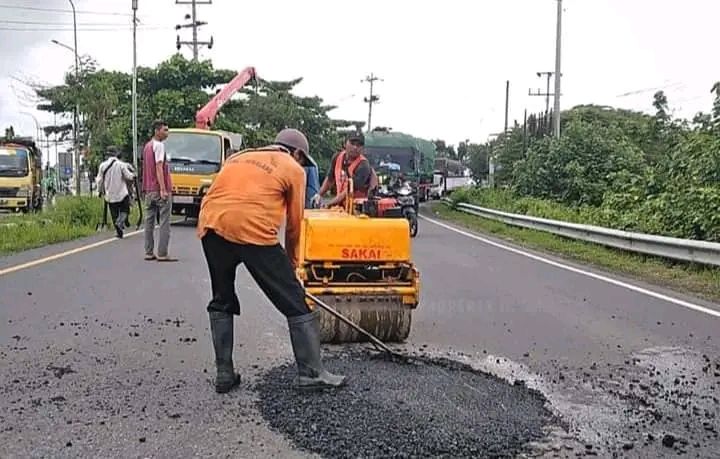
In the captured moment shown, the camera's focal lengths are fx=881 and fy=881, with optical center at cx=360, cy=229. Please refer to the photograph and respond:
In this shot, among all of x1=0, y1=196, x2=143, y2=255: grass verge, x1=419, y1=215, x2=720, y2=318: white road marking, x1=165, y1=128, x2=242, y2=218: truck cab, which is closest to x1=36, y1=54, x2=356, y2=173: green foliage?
x1=165, y1=128, x2=242, y2=218: truck cab

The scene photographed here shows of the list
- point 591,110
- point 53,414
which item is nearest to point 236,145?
point 53,414

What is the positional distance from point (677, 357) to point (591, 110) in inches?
3003

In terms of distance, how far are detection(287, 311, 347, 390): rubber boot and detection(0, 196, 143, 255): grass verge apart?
9.56 m

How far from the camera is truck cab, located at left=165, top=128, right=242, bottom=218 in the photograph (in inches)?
853

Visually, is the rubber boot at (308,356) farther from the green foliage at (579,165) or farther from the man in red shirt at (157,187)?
the green foliage at (579,165)

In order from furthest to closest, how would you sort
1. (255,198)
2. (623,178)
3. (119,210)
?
(623,178) → (119,210) → (255,198)

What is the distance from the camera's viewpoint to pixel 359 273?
6.73 metres

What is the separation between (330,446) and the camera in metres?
4.32

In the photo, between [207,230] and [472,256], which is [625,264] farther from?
[207,230]

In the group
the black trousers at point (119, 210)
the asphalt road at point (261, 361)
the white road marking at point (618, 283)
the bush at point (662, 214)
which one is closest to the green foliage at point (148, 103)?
the black trousers at point (119, 210)

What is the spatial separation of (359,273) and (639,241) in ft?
29.6

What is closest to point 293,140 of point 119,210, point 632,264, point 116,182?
point 632,264

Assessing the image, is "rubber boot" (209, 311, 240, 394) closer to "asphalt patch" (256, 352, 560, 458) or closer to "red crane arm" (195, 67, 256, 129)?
"asphalt patch" (256, 352, 560, 458)

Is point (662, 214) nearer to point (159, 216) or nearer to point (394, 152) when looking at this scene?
point (159, 216)
